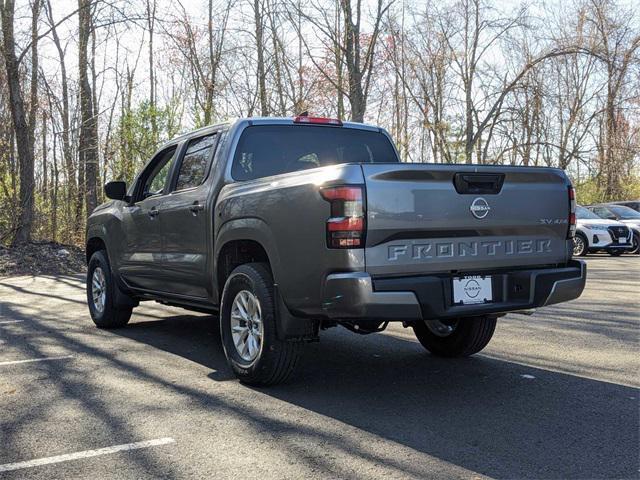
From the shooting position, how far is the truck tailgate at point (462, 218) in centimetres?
→ 384

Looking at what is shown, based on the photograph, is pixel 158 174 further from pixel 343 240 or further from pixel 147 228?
pixel 343 240

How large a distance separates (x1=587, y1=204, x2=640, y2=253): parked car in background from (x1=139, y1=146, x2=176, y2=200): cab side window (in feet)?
53.7

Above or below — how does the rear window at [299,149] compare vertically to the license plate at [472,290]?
above

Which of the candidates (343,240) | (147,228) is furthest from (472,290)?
(147,228)

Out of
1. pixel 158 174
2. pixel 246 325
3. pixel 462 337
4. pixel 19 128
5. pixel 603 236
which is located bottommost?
pixel 462 337

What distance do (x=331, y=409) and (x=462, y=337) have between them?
1.79 metres

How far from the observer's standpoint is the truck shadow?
3.22 m

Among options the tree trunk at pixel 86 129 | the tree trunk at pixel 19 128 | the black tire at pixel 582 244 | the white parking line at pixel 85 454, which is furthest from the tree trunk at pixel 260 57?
the white parking line at pixel 85 454

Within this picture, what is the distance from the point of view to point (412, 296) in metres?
3.83

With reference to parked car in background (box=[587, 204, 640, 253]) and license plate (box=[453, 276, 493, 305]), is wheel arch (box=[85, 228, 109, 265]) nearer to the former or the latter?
license plate (box=[453, 276, 493, 305])

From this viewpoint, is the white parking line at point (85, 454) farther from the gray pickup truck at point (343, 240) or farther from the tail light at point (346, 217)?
the tail light at point (346, 217)

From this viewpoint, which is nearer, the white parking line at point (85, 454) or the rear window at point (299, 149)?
the white parking line at point (85, 454)

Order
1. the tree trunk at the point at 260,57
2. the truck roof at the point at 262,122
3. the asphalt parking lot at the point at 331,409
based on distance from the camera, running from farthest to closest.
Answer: the tree trunk at the point at 260,57 → the truck roof at the point at 262,122 → the asphalt parking lot at the point at 331,409

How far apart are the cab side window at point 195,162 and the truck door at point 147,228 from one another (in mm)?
258
